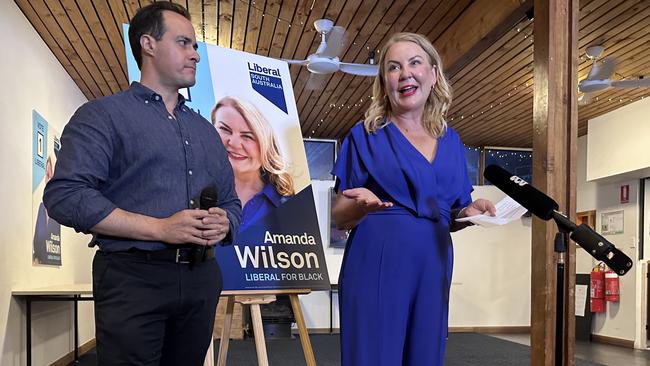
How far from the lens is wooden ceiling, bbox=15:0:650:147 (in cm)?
461

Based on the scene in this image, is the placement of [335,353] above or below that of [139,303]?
below

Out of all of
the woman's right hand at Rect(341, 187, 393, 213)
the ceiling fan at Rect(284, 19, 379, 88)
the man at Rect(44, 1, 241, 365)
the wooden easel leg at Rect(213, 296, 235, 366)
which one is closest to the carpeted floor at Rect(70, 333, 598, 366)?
the ceiling fan at Rect(284, 19, 379, 88)

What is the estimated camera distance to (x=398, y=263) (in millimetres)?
1404

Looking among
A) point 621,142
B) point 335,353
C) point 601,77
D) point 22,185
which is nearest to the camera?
point 22,185

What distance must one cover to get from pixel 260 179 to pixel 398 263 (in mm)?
1451

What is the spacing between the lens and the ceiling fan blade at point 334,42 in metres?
4.74

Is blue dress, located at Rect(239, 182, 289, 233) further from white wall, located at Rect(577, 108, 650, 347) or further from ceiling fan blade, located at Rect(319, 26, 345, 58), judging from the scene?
white wall, located at Rect(577, 108, 650, 347)

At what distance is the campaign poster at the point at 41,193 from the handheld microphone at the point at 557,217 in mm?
4127

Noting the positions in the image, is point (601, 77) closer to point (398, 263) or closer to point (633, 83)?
point (633, 83)

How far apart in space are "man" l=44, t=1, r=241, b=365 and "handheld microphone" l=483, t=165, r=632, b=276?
66 centimetres

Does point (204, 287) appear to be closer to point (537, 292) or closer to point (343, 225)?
point (343, 225)

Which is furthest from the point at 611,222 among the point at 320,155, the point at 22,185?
the point at 22,185

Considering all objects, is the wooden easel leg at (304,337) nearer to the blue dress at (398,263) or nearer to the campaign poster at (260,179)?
the campaign poster at (260,179)

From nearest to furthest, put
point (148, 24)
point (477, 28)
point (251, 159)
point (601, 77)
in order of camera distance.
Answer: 1. point (148, 24)
2. point (251, 159)
3. point (477, 28)
4. point (601, 77)
